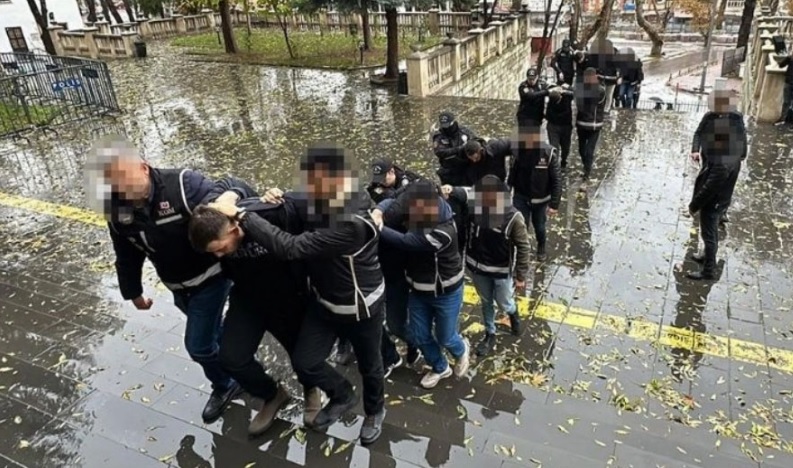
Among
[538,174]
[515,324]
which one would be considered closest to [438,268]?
[515,324]

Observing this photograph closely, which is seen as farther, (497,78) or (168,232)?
(497,78)

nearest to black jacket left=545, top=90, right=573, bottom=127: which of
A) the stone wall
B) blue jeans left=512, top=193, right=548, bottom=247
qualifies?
blue jeans left=512, top=193, right=548, bottom=247

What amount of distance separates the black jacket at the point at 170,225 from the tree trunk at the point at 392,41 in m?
12.5


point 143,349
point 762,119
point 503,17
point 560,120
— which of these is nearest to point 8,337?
point 143,349

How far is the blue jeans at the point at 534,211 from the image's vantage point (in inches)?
235

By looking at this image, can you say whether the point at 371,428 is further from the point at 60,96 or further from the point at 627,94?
the point at 60,96

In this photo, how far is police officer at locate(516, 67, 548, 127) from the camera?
7.96 metres

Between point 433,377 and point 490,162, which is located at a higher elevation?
point 490,162

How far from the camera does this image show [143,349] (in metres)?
4.69

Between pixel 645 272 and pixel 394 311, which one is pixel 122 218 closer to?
pixel 394 311

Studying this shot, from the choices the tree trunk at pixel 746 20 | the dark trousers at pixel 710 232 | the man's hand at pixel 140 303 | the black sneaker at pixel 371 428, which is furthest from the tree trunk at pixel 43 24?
the tree trunk at pixel 746 20

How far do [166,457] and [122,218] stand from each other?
1.57m

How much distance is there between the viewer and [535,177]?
577 centimetres

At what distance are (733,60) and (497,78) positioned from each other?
14136 millimetres
